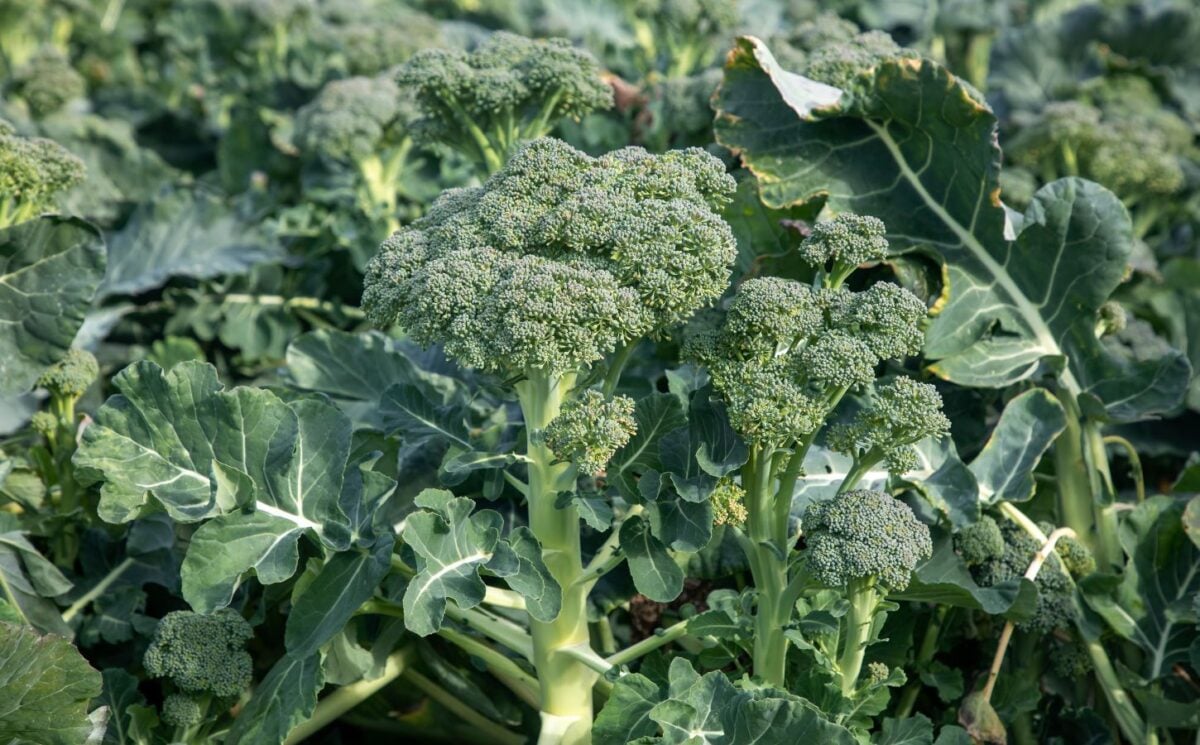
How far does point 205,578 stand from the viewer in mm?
2141

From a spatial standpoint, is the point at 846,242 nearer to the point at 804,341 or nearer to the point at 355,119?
the point at 804,341

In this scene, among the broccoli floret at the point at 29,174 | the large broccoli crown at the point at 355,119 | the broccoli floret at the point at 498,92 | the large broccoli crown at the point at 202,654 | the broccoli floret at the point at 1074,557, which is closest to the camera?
the large broccoli crown at the point at 202,654

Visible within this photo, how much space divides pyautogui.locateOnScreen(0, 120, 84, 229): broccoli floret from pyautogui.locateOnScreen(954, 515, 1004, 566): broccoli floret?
1.97 metres

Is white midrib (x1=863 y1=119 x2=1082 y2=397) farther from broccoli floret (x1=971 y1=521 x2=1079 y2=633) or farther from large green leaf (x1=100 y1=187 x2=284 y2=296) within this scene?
large green leaf (x1=100 y1=187 x2=284 y2=296)

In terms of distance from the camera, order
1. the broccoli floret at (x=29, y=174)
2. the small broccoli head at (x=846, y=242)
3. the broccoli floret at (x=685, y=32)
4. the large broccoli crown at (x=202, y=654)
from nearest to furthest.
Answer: the small broccoli head at (x=846, y=242) < the large broccoli crown at (x=202, y=654) < the broccoli floret at (x=29, y=174) < the broccoli floret at (x=685, y=32)

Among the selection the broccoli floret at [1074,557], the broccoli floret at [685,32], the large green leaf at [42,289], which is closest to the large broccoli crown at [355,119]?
the broccoli floret at [685,32]

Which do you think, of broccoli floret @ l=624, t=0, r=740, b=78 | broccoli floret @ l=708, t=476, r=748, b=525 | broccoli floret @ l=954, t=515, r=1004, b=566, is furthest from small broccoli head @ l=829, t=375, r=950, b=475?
broccoli floret @ l=624, t=0, r=740, b=78

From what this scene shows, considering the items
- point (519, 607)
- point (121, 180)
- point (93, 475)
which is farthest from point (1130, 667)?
point (121, 180)

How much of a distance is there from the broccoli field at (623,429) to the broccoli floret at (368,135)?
14mm

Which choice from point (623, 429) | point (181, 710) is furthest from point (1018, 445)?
point (181, 710)

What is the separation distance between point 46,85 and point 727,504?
3.13m

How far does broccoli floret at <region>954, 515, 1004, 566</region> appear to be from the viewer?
8.07 feet

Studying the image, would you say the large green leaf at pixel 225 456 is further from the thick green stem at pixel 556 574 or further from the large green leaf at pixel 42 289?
the large green leaf at pixel 42 289

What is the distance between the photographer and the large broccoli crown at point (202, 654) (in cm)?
229
